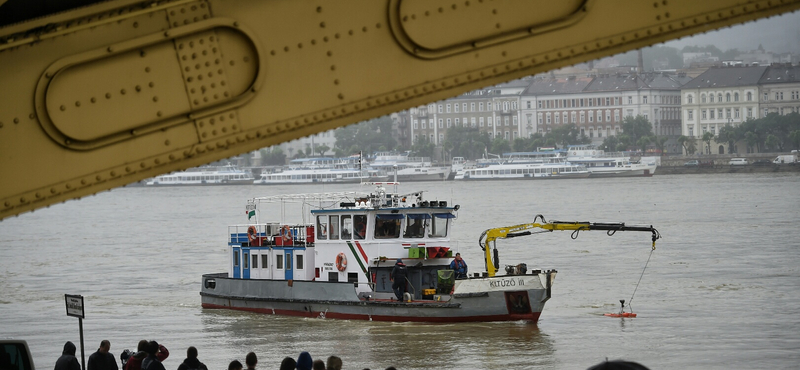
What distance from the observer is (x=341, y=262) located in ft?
92.1

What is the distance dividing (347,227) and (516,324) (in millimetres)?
5099

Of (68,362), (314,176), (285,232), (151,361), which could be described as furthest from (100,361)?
(314,176)

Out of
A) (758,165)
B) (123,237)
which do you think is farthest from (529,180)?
(123,237)

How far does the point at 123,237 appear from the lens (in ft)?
264

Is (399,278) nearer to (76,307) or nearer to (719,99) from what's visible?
(76,307)

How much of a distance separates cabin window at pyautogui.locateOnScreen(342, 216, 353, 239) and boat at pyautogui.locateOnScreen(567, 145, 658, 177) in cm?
15384

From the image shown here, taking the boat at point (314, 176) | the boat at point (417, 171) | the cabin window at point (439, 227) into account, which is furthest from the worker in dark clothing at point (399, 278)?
the boat at point (314, 176)

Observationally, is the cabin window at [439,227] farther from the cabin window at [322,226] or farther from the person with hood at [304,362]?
the person with hood at [304,362]

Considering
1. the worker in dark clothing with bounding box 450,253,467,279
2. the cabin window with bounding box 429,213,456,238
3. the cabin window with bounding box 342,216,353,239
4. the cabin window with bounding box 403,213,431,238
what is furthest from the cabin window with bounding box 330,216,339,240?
the worker in dark clothing with bounding box 450,253,467,279

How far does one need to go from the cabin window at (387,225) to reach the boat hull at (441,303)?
156 centimetres

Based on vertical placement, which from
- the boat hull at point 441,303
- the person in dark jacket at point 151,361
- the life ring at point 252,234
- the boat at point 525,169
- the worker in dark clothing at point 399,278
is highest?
the boat at point 525,169

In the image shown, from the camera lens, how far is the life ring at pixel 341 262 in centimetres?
2794

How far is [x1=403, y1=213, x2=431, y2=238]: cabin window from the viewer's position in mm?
27703

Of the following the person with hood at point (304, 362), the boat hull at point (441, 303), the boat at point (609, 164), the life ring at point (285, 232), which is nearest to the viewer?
the person with hood at point (304, 362)
